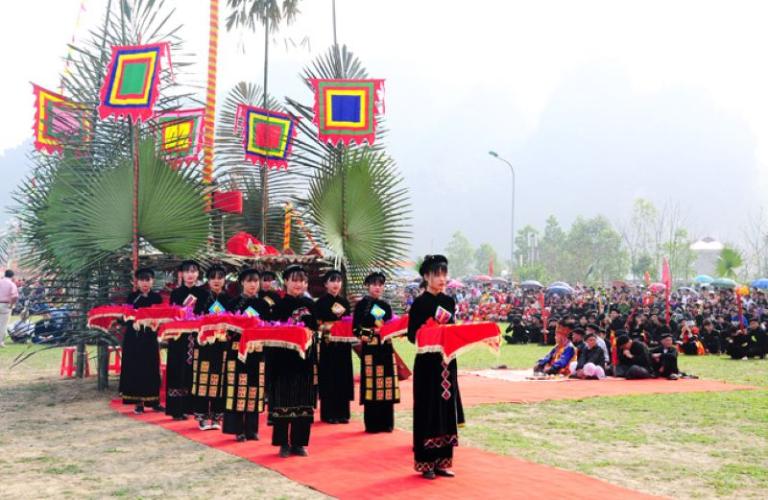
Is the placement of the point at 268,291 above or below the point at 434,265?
below

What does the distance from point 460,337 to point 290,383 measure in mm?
1671

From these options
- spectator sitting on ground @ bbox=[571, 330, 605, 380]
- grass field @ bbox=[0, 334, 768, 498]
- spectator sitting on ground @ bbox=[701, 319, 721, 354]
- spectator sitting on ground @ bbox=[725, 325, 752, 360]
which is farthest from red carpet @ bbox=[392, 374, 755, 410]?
spectator sitting on ground @ bbox=[701, 319, 721, 354]

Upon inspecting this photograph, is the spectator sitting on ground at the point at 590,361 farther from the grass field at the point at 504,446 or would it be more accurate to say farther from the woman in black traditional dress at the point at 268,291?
the woman in black traditional dress at the point at 268,291

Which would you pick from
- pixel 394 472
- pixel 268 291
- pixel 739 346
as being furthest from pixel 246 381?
pixel 739 346

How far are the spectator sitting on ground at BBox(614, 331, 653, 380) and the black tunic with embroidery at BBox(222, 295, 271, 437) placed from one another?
7678 millimetres

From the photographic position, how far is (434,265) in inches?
243

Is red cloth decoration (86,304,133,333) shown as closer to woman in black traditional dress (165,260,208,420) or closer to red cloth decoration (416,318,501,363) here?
woman in black traditional dress (165,260,208,420)

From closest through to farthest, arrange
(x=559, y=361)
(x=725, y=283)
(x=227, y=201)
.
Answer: (x=227, y=201)
(x=559, y=361)
(x=725, y=283)

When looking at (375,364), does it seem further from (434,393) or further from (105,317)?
(105,317)

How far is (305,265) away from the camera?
452 inches

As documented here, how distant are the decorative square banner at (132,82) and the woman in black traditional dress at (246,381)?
3.61 metres

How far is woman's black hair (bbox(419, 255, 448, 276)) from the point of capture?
6133mm

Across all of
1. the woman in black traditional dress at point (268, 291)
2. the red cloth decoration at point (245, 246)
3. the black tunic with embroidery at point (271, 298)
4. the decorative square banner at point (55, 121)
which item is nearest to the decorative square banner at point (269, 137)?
the red cloth decoration at point (245, 246)

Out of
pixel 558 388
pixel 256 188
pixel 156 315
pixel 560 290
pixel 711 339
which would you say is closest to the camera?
pixel 156 315
